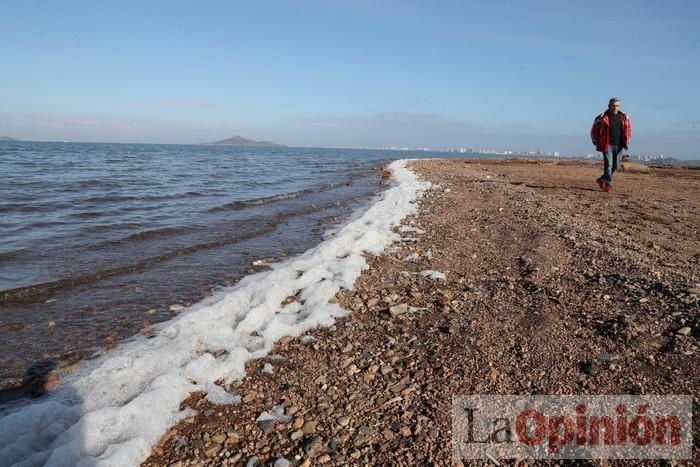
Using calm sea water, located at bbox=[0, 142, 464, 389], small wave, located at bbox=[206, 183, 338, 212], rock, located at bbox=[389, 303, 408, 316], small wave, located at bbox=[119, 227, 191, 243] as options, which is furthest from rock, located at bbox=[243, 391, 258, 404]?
small wave, located at bbox=[206, 183, 338, 212]

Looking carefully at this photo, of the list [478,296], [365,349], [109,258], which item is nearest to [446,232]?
[478,296]

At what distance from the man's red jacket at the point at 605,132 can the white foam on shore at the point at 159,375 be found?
1001 centimetres

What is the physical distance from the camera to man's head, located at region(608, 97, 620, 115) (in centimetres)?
1110

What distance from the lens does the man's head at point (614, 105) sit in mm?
11095

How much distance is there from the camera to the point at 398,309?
4.31 meters

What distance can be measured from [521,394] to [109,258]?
7076 millimetres

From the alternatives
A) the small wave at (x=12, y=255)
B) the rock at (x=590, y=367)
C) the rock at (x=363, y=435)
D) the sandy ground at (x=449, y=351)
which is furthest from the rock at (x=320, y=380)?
the small wave at (x=12, y=255)

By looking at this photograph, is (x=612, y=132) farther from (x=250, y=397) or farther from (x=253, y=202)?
(x=250, y=397)

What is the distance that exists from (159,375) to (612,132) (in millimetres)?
13182

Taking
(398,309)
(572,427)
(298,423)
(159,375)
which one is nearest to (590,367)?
(572,427)

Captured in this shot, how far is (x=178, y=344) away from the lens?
372cm

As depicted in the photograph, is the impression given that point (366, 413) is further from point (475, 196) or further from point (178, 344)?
point (475, 196)

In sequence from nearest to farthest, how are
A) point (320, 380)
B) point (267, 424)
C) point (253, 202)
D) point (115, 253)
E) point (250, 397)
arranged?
point (267, 424), point (250, 397), point (320, 380), point (115, 253), point (253, 202)

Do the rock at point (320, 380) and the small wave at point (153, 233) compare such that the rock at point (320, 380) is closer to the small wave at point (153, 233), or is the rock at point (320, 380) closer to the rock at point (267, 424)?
the rock at point (267, 424)
